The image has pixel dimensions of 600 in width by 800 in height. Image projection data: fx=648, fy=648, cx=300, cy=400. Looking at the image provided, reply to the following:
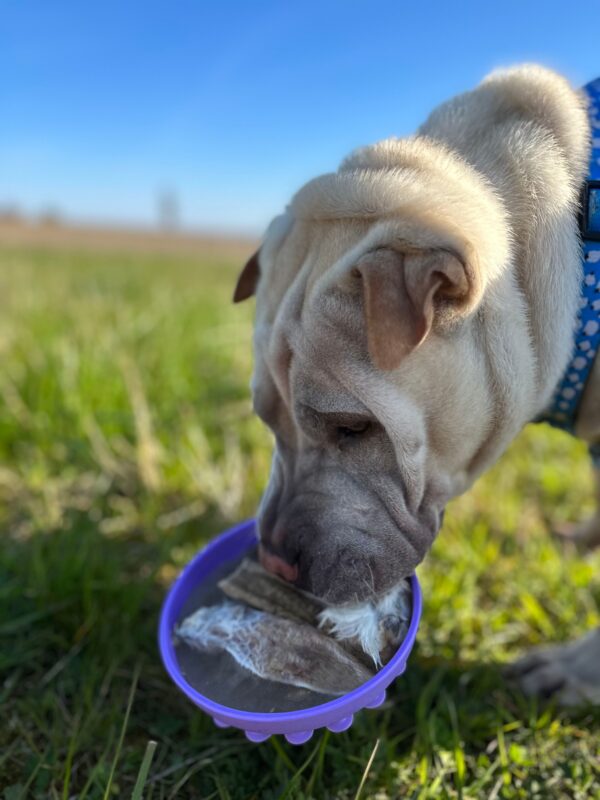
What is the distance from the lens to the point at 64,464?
11.0ft

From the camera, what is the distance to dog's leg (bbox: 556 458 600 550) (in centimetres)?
287

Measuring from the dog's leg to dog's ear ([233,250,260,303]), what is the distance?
66.9 inches

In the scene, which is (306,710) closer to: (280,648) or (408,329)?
(280,648)

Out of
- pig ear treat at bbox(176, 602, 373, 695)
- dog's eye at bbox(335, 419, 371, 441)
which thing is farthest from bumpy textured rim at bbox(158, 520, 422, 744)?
dog's eye at bbox(335, 419, 371, 441)

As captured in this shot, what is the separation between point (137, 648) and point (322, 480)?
101cm

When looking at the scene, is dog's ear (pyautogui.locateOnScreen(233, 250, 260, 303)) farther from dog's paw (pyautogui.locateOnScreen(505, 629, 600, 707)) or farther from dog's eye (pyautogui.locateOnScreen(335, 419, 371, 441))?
dog's paw (pyautogui.locateOnScreen(505, 629, 600, 707))

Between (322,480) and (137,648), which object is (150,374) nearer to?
(137,648)

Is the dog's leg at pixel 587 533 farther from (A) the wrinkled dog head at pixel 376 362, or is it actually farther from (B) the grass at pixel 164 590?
(A) the wrinkled dog head at pixel 376 362

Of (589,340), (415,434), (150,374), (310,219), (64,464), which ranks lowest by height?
(64,464)

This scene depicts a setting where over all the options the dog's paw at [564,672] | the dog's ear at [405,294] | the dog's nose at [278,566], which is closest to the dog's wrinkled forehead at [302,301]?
the dog's ear at [405,294]

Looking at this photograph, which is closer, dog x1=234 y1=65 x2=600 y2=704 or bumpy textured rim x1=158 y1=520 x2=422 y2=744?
bumpy textured rim x1=158 y1=520 x2=422 y2=744

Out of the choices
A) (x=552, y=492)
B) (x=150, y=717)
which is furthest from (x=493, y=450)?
(x=552, y=492)

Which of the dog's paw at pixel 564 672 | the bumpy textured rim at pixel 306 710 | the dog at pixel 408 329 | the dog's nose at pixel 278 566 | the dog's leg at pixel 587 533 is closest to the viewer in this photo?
the bumpy textured rim at pixel 306 710

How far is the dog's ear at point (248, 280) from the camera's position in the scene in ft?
6.99
